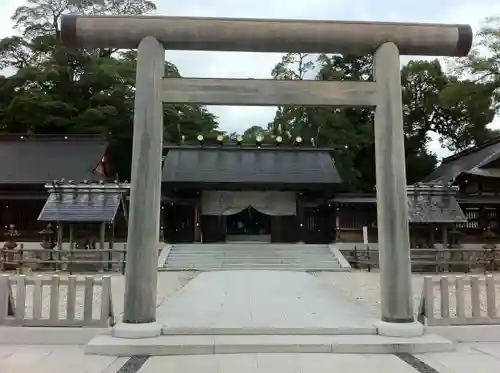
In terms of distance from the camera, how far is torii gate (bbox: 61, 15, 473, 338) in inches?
227

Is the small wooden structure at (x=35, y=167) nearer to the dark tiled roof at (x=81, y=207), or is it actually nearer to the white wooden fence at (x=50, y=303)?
the dark tiled roof at (x=81, y=207)

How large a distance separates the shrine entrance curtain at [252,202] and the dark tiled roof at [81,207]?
6135mm

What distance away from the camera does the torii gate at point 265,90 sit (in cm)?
577

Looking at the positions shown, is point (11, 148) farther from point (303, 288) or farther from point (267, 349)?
point (267, 349)

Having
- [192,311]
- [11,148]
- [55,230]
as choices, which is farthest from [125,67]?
[192,311]

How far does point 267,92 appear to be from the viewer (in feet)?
20.0

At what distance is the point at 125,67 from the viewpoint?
31531 millimetres

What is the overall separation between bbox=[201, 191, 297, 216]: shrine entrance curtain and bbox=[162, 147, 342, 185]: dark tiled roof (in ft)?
3.17

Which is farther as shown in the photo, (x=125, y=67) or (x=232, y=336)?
(x=125, y=67)

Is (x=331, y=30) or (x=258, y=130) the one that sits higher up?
(x=258, y=130)

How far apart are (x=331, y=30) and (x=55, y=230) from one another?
653 inches

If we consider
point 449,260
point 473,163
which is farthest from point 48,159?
point 473,163

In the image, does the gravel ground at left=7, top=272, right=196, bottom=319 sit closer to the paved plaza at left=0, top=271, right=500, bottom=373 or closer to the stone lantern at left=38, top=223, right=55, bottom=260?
the paved plaza at left=0, top=271, right=500, bottom=373

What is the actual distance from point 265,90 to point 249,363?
336 centimetres
